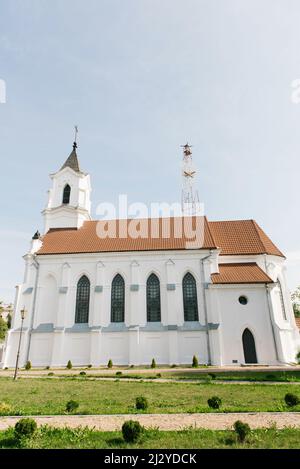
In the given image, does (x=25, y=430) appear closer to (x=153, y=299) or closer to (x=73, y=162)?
(x=153, y=299)

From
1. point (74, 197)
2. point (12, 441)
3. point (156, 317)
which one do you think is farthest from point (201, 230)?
point (12, 441)

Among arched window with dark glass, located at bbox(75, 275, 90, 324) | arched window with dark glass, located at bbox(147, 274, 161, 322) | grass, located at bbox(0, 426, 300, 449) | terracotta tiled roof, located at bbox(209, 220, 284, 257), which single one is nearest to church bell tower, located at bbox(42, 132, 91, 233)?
arched window with dark glass, located at bbox(75, 275, 90, 324)

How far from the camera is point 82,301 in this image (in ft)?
102

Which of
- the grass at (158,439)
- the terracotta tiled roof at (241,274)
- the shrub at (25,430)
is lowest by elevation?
the grass at (158,439)

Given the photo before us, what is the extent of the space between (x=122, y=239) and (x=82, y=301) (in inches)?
315

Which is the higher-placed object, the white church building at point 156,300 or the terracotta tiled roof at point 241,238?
the terracotta tiled roof at point 241,238

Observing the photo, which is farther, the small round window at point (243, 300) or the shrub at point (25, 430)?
the small round window at point (243, 300)

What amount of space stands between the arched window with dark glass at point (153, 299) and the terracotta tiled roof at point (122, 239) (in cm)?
334

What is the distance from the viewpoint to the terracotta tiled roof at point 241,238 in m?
→ 31.8

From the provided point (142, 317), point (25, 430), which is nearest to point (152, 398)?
point (25, 430)

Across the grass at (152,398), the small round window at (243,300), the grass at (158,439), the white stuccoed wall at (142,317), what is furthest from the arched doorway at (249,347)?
the grass at (158,439)

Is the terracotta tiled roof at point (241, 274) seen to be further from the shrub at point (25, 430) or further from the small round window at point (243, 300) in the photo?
the shrub at point (25, 430)

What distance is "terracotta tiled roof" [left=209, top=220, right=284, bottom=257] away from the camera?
31.8m
